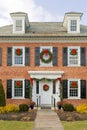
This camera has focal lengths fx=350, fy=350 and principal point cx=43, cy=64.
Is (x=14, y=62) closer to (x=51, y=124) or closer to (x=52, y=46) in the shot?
(x=52, y=46)

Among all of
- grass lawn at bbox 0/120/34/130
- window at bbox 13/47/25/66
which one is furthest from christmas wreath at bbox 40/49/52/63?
grass lawn at bbox 0/120/34/130

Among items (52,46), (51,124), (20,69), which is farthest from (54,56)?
(51,124)

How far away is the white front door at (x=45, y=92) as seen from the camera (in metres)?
30.7

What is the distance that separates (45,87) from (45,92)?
443 millimetres

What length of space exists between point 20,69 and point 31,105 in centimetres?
372

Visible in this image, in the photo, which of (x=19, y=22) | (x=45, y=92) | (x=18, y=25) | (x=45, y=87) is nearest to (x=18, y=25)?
(x=18, y=25)

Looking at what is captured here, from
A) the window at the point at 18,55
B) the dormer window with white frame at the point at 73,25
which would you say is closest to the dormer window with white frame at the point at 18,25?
the window at the point at 18,55

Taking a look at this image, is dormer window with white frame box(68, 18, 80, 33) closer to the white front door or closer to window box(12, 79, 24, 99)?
the white front door

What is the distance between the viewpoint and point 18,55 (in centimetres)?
3084

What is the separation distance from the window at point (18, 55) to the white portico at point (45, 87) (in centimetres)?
134

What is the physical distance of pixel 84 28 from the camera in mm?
33406

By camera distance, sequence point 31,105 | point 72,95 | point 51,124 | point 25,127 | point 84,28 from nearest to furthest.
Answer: point 25,127
point 51,124
point 31,105
point 72,95
point 84,28

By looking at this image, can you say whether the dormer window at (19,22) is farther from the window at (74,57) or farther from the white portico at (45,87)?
the window at (74,57)

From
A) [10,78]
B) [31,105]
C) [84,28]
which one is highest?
[84,28]
